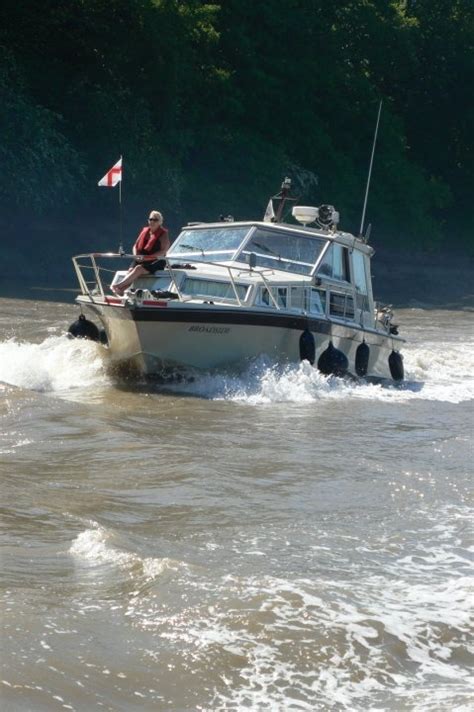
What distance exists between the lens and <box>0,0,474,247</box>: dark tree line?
116 ft

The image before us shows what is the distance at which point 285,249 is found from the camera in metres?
16.4

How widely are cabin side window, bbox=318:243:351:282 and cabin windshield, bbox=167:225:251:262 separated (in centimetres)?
110

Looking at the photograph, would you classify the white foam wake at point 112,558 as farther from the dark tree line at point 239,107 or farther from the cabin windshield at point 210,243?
the dark tree line at point 239,107

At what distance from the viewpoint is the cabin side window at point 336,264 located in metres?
16.5

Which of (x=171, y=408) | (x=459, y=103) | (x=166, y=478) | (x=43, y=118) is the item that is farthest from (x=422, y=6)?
(x=166, y=478)

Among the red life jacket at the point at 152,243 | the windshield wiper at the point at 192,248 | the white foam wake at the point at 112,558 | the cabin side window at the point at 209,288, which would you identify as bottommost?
the white foam wake at the point at 112,558

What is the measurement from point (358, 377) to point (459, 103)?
4286 cm

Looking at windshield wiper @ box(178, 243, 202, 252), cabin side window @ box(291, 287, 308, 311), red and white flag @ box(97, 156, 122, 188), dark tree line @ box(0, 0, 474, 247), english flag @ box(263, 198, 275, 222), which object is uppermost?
dark tree line @ box(0, 0, 474, 247)

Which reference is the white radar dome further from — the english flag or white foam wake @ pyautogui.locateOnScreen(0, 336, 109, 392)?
white foam wake @ pyautogui.locateOnScreen(0, 336, 109, 392)

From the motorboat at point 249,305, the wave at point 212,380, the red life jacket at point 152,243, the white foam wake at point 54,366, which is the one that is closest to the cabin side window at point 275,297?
the motorboat at point 249,305

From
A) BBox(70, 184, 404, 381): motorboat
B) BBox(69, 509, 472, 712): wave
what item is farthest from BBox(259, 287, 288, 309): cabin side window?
BBox(69, 509, 472, 712): wave

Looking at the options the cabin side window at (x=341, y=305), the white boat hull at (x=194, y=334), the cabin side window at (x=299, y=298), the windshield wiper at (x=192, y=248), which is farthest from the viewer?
the windshield wiper at (x=192, y=248)

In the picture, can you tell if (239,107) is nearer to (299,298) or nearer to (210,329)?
(299,298)

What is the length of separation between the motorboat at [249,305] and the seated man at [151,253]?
0.66 feet
